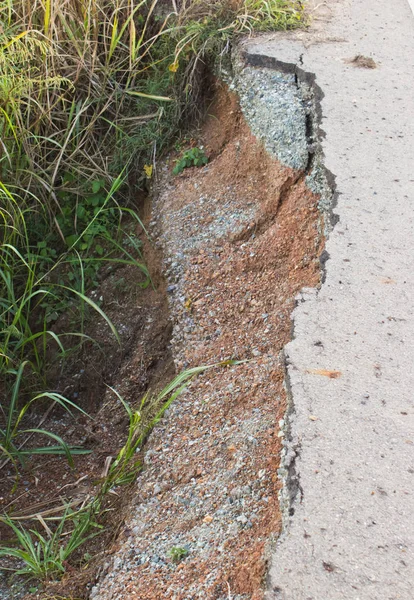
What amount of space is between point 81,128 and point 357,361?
2.00 m

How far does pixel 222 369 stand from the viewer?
7.89 feet

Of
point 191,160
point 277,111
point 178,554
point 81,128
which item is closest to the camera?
point 178,554

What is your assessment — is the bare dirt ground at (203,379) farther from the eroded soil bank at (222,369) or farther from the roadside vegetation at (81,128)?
the roadside vegetation at (81,128)

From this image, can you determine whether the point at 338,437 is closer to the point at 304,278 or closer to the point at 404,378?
the point at 404,378

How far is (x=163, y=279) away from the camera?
3059 millimetres

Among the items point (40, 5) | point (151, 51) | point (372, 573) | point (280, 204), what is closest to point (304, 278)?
point (280, 204)

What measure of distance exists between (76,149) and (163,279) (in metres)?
0.85

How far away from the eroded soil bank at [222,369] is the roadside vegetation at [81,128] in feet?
0.69

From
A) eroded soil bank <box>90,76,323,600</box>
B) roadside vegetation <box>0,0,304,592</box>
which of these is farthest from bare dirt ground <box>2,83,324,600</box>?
roadside vegetation <box>0,0,304,592</box>

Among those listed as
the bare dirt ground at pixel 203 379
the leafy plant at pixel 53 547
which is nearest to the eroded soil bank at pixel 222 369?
the bare dirt ground at pixel 203 379

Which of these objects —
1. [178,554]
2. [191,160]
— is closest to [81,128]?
[191,160]

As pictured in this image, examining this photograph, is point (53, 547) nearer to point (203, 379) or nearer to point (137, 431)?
point (137, 431)

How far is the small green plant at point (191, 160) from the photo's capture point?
3395 mm

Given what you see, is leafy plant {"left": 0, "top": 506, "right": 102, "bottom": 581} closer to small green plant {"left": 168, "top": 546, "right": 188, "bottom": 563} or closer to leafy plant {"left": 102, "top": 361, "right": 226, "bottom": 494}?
leafy plant {"left": 102, "top": 361, "right": 226, "bottom": 494}
